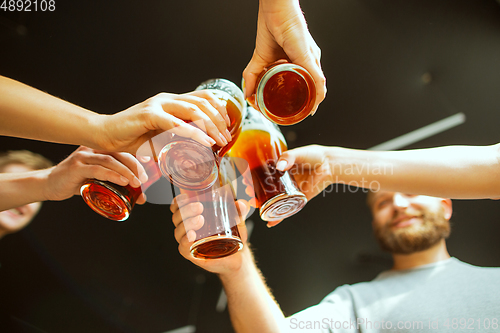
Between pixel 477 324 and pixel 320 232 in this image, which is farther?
pixel 320 232

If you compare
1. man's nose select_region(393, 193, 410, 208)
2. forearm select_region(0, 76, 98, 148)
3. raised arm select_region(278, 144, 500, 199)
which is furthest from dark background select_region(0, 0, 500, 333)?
forearm select_region(0, 76, 98, 148)

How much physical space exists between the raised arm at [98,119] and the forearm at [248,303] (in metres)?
0.49

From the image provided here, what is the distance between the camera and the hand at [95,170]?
0.46 m

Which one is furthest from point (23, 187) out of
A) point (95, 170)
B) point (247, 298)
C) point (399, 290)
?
point (399, 290)

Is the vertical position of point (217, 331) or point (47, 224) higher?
point (47, 224)

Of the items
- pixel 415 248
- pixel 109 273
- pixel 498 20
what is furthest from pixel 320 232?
pixel 498 20

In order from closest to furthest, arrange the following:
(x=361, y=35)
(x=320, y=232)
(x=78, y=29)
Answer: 1. (x=78, y=29)
2. (x=361, y=35)
3. (x=320, y=232)

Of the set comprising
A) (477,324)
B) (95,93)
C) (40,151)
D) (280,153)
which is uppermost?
(95,93)

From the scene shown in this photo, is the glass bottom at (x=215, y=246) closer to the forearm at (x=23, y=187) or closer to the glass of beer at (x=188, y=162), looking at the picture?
the glass of beer at (x=188, y=162)

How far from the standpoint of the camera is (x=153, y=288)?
0.92 meters

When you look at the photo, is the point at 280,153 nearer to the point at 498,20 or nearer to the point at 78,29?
the point at 78,29

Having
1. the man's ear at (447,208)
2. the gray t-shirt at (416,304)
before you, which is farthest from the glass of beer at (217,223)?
the man's ear at (447,208)

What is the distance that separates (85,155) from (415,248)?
1.13 m

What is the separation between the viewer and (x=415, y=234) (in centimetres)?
98
